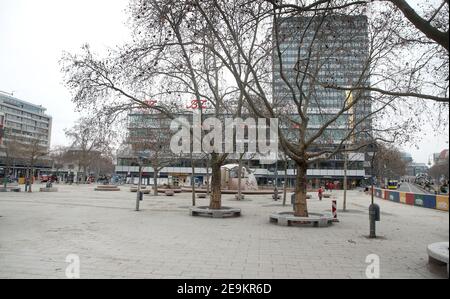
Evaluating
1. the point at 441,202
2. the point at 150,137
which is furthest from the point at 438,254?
the point at 150,137

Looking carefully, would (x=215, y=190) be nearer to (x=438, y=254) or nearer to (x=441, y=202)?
(x=438, y=254)

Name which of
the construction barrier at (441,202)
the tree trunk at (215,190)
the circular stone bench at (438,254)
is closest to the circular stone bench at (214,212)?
the tree trunk at (215,190)

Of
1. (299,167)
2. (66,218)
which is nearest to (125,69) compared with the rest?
(66,218)

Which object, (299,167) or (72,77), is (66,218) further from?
(299,167)

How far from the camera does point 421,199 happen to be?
28.6 meters

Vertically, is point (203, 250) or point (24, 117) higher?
point (24, 117)

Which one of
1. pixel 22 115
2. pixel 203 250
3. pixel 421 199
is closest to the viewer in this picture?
pixel 203 250

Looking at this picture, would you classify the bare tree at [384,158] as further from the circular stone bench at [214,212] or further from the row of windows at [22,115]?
the row of windows at [22,115]

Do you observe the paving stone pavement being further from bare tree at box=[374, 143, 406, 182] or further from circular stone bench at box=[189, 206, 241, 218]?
bare tree at box=[374, 143, 406, 182]

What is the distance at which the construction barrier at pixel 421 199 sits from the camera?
82.7ft

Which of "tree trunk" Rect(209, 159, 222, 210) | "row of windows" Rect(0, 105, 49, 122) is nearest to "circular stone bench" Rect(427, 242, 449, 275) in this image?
"tree trunk" Rect(209, 159, 222, 210)

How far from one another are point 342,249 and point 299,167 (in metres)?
6.12

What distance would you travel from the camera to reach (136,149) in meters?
35.2

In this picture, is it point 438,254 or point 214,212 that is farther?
point 214,212
